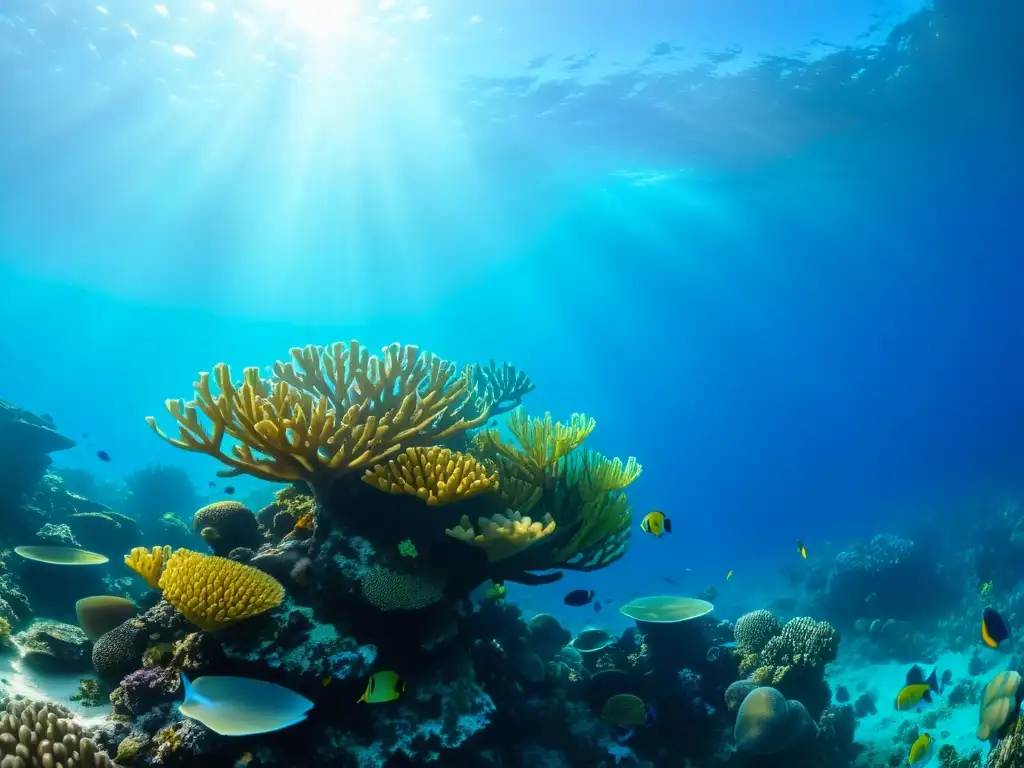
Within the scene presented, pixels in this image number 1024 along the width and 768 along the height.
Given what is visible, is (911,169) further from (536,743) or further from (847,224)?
(536,743)

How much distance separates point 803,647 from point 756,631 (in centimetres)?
67

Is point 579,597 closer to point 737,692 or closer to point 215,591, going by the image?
point 737,692

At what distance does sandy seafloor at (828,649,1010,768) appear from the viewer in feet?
30.9

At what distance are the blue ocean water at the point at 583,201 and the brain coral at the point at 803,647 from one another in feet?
77.0

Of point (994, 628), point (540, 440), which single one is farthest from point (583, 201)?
point (994, 628)

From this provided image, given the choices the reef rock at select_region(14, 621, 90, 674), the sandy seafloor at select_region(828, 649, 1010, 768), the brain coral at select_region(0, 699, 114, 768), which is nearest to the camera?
the brain coral at select_region(0, 699, 114, 768)

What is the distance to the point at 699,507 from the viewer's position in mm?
91562

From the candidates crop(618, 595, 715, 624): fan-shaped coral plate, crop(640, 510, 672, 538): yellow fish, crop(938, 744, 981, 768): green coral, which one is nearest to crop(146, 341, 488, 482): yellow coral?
crop(640, 510, 672, 538): yellow fish

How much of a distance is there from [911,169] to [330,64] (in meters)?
36.2

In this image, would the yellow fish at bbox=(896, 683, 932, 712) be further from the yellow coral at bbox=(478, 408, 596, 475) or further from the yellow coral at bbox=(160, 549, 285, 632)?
the yellow coral at bbox=(160, 549, 285, 632)

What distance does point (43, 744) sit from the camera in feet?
10.4

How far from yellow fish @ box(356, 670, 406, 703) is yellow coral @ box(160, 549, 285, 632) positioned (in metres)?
1.01

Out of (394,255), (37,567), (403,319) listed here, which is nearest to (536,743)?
(37,567)

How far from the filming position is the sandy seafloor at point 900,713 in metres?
9.41
